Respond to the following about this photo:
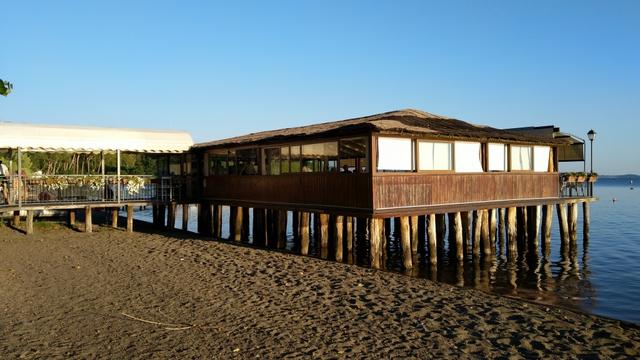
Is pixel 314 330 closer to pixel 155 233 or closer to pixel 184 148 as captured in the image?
pixel 155 233

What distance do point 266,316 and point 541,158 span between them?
1543 centimetres

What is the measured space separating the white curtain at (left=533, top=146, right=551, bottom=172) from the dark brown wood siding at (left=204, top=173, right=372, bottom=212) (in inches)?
353

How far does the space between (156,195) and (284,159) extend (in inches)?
293

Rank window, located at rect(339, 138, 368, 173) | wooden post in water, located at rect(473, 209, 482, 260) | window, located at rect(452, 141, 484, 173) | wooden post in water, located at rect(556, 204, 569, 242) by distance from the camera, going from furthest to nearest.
Answer: wooden post in water, located at rect(556, 204, 569, 242) < wooden post in water, located at rect(473, 209, 482, 260) < window, located at rect(452, 141, 484, 173) < window, located at rect(339, 138, 368, 173)

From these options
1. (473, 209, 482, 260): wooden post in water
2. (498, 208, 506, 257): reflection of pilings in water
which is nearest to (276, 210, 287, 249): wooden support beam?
(473, 209, 482, 260): wooden post in water

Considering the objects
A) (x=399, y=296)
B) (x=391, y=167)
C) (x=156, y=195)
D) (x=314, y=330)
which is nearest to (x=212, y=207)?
(x=156, y=195)

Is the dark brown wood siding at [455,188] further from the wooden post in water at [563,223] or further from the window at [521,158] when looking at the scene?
the wooden post in water at [563,223]

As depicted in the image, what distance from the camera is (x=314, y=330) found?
8.43 metres

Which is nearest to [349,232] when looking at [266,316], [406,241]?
[406,241]

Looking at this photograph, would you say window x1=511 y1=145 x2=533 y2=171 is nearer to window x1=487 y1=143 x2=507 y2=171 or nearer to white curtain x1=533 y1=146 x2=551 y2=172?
white curtain x1=533 y1=146 x2=551 y2=172

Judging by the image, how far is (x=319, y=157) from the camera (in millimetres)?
17297

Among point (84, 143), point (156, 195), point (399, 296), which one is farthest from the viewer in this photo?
point (156, 195)

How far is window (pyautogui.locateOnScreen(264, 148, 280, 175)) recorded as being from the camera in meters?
18.8

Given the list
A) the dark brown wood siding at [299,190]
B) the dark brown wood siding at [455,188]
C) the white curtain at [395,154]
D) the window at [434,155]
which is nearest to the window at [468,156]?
the dark brown wood siding at [455,188]
